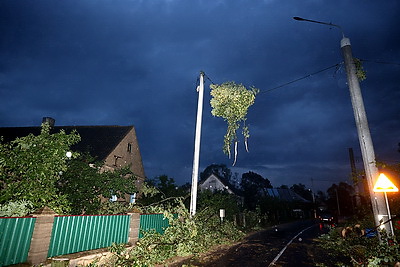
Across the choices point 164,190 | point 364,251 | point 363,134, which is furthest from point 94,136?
point 364,251

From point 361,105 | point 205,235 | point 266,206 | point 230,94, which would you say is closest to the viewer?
point 361,105

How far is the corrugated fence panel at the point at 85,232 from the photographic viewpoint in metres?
6.54

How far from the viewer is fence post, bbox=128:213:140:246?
9.05m

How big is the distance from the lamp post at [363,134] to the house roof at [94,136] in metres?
17.8

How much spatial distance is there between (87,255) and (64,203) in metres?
2.57

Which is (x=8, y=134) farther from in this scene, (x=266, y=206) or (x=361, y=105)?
(x=266, y=206)

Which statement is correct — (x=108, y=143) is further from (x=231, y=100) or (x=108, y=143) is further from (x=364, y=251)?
(x=364, y=251)

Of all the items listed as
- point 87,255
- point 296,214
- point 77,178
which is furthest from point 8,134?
point 296,214

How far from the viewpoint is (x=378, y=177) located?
6672mm

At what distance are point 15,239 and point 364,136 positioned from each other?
417 inches

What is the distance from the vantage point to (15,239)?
548 centimetres

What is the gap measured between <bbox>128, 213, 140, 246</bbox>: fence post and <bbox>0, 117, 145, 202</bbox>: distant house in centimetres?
Result: 1016

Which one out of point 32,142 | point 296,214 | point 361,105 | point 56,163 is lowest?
point 296,214

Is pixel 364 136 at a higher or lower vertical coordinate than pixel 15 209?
higher
